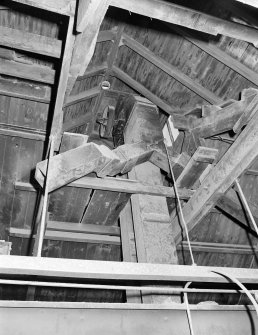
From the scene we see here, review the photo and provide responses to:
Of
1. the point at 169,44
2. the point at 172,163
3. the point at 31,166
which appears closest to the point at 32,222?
the point at 31,166

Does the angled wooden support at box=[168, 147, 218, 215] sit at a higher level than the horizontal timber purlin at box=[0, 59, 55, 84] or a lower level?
lower

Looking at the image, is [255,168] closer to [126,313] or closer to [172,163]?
[172,163]

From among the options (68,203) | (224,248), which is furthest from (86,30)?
(224,248)

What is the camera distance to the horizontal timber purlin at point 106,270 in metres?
1.26

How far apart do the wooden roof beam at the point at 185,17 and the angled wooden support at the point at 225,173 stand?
1253 mm

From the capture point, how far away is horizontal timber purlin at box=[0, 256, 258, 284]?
4.14ft

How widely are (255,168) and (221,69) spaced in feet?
6.66

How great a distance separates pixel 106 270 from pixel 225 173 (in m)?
2.53

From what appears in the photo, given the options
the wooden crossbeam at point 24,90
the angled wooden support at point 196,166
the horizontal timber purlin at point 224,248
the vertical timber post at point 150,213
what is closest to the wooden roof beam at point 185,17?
the angled wooden support at point 196,166

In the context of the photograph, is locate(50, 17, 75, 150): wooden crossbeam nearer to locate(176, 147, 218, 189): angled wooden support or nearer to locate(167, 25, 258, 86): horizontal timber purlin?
locate(176, 147, 218, 189): angled wooden support

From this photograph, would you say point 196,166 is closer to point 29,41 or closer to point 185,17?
point 185,17

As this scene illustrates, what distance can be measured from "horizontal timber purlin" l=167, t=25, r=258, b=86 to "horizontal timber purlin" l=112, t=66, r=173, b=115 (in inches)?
53.4

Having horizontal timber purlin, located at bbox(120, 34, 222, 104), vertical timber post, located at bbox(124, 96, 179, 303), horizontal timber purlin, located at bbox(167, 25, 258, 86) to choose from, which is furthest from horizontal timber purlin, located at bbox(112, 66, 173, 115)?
A: horizontal timber purlin, located at bbox(167, 25, 258, 86)

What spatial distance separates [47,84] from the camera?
184 inches
